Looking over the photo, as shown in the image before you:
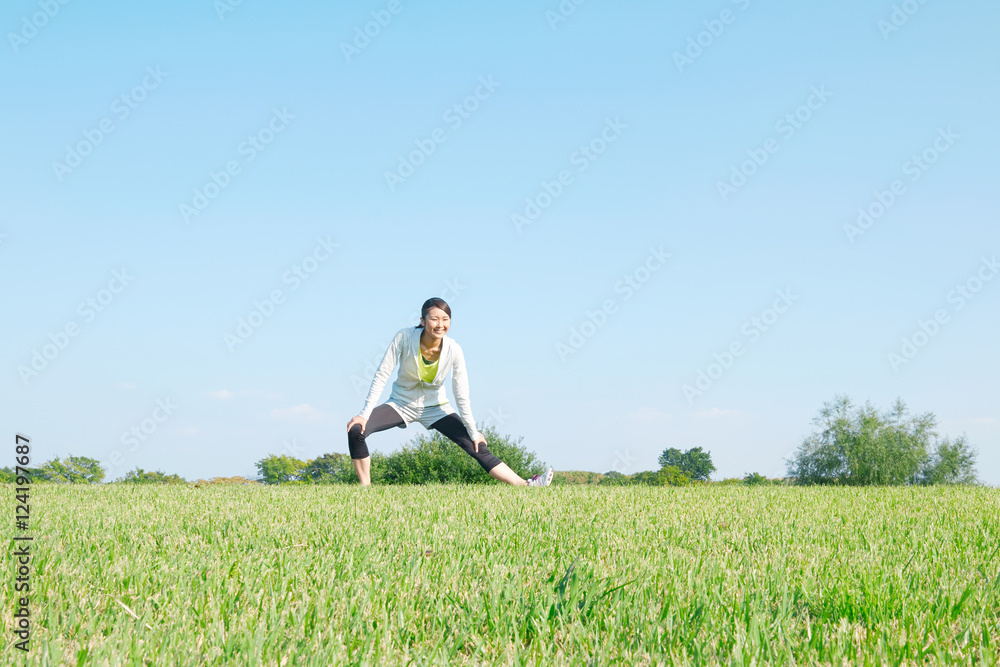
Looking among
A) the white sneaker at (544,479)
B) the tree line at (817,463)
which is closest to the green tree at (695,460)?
the tree line at (817,463)

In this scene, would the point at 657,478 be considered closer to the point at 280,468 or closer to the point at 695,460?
the point at 280,468

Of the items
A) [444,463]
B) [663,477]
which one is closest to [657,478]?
[663,477]

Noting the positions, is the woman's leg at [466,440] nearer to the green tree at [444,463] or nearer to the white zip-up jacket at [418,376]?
the white zip-up jacket at [418,376]

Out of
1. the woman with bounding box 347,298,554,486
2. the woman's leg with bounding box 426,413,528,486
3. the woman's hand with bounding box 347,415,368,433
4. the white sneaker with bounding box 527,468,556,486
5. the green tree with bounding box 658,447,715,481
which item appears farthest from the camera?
the green tree with bounding box 658,447,715,481

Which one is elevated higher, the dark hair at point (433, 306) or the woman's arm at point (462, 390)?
the dark hair at point (433, 306)

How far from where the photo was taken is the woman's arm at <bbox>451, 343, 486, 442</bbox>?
31.2 ft

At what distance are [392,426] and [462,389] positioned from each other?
1.04 m

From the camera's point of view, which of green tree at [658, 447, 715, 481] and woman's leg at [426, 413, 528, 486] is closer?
woman's leg at [426, 413, 528, 486]

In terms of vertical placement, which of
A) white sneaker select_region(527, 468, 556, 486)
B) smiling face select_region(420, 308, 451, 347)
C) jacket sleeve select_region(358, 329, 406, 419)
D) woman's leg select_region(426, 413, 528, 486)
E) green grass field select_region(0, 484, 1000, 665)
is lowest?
green grass field select_region(0, 484, 1000, 665)

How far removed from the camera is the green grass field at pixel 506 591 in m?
2.16

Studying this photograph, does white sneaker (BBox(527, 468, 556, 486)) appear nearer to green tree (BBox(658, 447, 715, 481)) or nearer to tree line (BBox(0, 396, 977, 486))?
tree line (BBox(0, 396, 977, 486))

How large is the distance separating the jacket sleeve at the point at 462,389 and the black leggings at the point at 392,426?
127 mm

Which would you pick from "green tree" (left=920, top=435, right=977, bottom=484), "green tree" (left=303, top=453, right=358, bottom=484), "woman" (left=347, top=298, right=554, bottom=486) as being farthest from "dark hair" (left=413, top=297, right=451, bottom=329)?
"green tree" (left=920, top=435, right=977, bottom=484)

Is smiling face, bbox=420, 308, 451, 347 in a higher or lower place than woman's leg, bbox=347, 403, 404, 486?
higher
